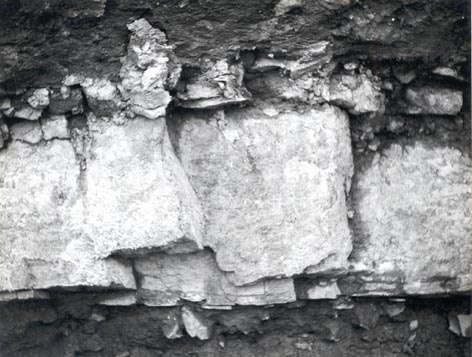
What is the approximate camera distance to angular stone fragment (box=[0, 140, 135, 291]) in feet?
8.04

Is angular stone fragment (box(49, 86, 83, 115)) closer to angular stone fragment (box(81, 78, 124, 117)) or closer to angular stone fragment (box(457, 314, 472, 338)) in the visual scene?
angular stone fragment (box(81, 78, 124, 117))

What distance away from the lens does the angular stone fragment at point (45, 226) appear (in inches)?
96.5

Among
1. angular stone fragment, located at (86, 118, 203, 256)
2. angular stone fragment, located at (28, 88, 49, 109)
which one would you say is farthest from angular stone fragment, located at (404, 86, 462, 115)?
angular stone fragment, located at (28, 88, 49, 109)

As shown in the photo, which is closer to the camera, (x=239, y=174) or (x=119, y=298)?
(x=239, y=174)

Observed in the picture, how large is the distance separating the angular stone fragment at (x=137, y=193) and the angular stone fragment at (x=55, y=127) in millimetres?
98

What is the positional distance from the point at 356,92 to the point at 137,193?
85 centimetres

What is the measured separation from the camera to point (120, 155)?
94.0 inches

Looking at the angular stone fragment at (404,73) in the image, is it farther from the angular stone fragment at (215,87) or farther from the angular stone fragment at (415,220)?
the angular stone fragment at (215,87)

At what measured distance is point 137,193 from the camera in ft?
7.80

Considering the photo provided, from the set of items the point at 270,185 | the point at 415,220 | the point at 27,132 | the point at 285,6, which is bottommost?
the point at 415,220

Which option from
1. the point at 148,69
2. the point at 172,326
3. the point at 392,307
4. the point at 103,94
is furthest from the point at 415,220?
the point at 103,94

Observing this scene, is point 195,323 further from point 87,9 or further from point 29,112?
point 87,9

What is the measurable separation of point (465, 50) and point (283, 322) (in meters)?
1.19

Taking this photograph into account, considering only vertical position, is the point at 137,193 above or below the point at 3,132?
below
